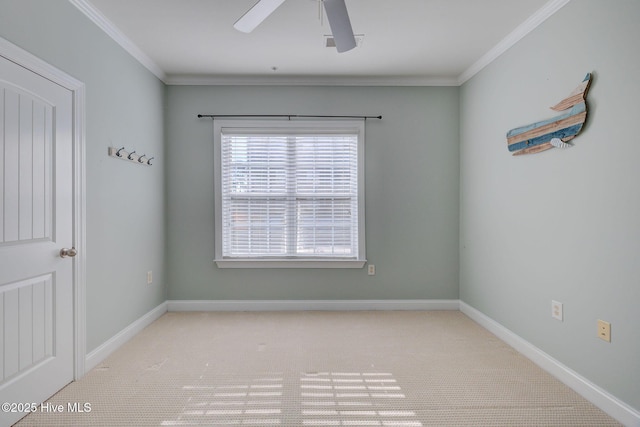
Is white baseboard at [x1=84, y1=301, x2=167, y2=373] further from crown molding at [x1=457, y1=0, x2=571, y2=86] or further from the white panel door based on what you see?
crown molding at [x1=457, y1=0, x2=571, y2=86]

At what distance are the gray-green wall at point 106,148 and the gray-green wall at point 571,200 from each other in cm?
320

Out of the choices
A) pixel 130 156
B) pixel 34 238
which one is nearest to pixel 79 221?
pixel 34 238

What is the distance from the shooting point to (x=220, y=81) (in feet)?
Result: 11.9

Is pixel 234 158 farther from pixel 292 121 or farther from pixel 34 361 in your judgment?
pixel 34 361

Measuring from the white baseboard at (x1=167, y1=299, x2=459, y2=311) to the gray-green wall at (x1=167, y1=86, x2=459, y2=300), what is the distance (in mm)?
63

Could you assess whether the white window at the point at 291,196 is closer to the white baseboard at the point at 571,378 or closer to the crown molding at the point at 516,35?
the crown molding at the point at 516,35

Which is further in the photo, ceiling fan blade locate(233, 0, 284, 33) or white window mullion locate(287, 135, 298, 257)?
white window mullion locate(287, 135, 298, 257)

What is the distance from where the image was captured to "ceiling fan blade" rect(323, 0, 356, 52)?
1806mm

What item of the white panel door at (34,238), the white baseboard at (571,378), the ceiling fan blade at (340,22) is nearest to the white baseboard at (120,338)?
the white panel door at (34,238)

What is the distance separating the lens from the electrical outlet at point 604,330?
1.90m

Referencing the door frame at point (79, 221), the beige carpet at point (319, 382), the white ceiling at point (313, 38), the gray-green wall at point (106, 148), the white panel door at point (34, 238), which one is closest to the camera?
the white panel door at point (34, 238)

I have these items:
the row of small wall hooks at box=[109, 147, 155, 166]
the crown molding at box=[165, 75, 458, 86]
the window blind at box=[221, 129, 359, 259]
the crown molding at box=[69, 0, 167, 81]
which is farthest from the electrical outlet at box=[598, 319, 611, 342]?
the crown molding at box=[69, 0, 167, 81]

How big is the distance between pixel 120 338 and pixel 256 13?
2.62 m

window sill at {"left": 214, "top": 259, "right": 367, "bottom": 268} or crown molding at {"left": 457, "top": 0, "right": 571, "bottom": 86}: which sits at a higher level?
crown molding at {"left": 457, "top": 0, "right": 571, "bottom": 86}
